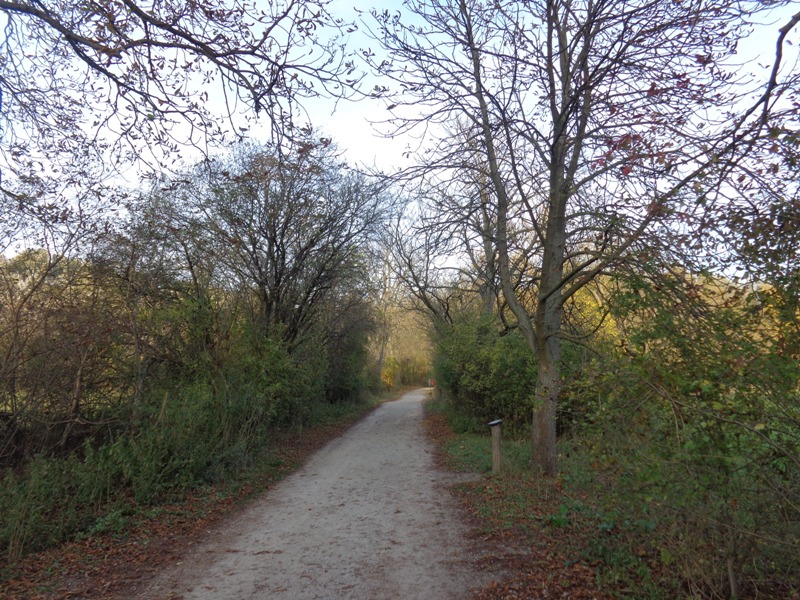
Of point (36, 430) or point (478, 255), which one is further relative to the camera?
point (478, 255)

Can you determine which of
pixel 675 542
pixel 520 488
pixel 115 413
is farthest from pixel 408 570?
pixel 115 413

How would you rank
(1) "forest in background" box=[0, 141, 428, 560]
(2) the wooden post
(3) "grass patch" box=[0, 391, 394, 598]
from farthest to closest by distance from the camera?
1. (2) the wooden post
2. (1) "forest in background" box=[0, 141, 428, 560]
3. (3) "grass patch" box=[0, 391, 394, 598]

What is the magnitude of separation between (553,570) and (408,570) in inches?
57.2

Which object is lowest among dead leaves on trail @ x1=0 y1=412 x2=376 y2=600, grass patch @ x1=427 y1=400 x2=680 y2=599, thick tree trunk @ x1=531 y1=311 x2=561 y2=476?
dead leaves on trail @ x1=0 y1=412 x2=376 y2=600

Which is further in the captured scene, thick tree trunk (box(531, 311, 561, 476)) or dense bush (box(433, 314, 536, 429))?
dense bush (box(433, 314, 536, 429))

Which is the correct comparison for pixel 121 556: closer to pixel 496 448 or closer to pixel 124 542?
pixel 124 542

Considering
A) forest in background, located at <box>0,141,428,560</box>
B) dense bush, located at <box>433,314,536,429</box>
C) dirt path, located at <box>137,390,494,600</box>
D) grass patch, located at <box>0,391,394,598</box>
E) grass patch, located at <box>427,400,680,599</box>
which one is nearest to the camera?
grass patch, located at <box>427,400,680,599</box>

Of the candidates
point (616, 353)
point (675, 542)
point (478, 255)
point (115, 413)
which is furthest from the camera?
point (478, 255)

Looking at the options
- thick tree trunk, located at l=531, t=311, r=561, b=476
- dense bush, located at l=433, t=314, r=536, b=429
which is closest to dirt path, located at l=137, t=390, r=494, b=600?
thick tree trunk, located at l=531, t=311, r=561, b=476

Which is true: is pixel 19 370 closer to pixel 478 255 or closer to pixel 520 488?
pixel 520 488

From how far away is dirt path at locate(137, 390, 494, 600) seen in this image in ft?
16.5

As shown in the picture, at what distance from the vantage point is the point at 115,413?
31.1ft

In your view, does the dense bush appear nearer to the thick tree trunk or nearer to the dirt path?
the thick tree trunk

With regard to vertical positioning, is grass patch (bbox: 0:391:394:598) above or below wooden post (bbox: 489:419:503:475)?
below
